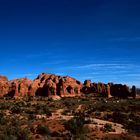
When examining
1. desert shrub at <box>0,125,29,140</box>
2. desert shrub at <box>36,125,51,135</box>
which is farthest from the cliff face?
desert shrub at <box>0,125,29,140</box>

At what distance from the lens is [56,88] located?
87.8m

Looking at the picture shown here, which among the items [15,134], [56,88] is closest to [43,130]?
[15,134]

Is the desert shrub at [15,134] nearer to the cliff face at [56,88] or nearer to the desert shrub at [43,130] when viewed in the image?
the desert shrub at [43,130]

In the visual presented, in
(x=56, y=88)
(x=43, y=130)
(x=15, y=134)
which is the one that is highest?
(x=56, y=88)

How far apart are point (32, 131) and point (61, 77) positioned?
71.4 m

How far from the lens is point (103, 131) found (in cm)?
2480

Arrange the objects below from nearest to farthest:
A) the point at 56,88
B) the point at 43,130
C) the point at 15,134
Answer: the point at 15,134
the point at 43,130
the point at 56,88

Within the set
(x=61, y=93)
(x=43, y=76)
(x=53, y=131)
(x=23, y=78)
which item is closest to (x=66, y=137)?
(x=53, y=131)

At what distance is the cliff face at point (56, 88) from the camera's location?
8471cm

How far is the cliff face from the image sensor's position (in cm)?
8471

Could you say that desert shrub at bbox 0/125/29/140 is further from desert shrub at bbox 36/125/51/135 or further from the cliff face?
the cliff face

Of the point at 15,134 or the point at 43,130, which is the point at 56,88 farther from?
the point at 15,134

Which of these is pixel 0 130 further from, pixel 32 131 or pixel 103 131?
pixel 103 131

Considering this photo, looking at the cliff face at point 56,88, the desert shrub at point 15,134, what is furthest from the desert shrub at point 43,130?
the cliff face at point 56,88
